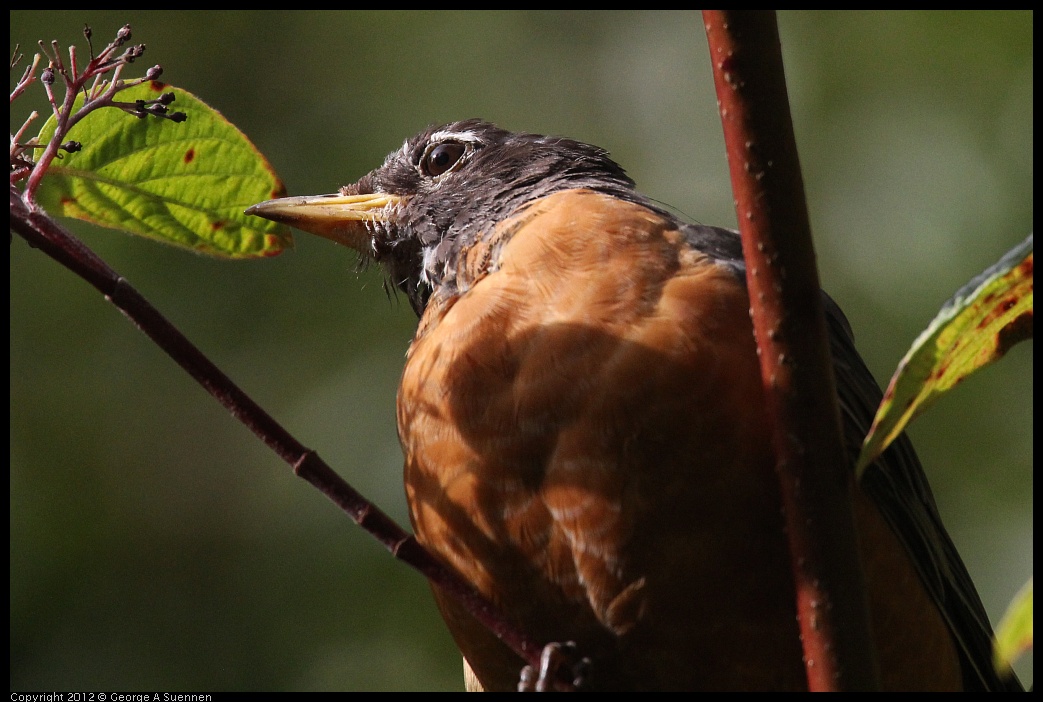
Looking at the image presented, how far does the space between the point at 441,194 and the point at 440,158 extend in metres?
0.20

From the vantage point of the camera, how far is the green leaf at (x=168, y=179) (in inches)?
80.2

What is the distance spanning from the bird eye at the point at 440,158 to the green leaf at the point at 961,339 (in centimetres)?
222

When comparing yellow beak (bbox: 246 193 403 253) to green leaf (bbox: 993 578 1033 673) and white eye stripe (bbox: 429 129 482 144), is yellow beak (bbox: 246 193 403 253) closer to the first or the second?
white eye stripe (bbox: 429 129 482 144)

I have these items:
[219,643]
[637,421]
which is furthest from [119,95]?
[219,643]

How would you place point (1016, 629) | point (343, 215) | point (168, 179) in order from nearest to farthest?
point (1016, 629)
point (168, 179)
point (343, 215)

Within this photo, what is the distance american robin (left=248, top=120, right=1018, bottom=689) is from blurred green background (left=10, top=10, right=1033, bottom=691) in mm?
2498

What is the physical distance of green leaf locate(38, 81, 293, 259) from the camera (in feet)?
6.68

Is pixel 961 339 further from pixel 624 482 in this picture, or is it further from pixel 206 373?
pixel 206 373

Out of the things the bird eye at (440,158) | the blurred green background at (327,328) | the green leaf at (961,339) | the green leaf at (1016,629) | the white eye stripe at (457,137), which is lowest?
the blurred green background at (327,328)

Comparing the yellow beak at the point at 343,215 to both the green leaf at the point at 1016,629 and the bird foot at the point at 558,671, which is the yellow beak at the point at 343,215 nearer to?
the bird foot at the point at 558,671

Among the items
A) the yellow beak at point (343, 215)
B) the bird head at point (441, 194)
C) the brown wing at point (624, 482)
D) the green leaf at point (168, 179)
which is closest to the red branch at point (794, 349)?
the brown wing at point (624, 482)

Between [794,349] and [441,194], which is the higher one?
[794,349]

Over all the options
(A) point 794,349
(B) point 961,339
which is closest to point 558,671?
(A) point 794,349

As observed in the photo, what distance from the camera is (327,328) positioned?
6.20 meters
